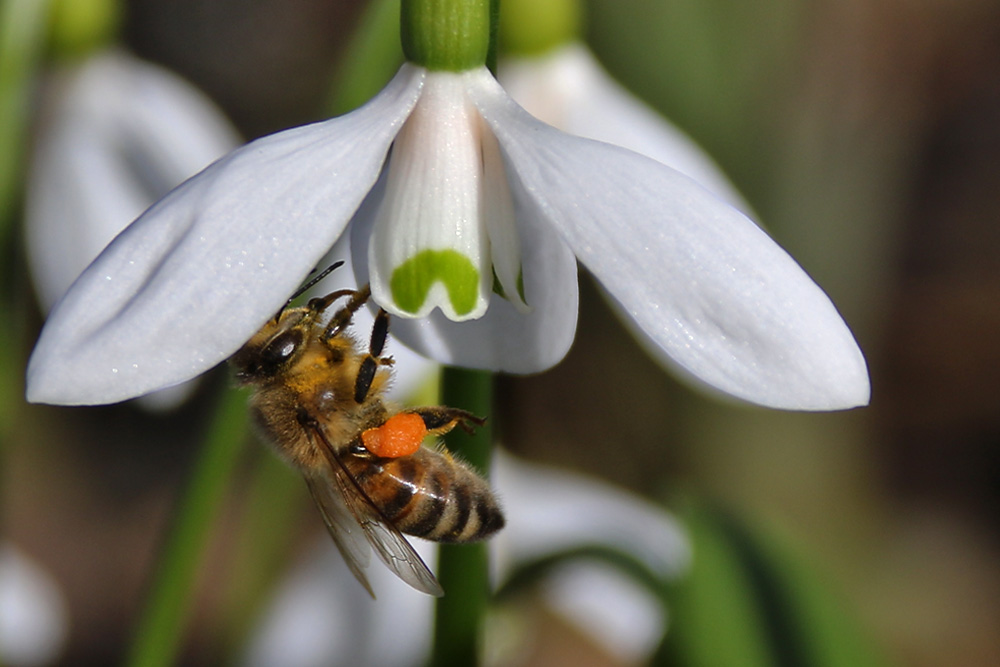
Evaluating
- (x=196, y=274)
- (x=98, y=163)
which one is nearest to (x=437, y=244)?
(x=196, y=274)

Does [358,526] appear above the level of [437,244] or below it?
below

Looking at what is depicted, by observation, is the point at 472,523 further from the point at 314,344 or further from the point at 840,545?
the point at 840,545

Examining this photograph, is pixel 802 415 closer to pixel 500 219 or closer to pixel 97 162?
pixel 97 162

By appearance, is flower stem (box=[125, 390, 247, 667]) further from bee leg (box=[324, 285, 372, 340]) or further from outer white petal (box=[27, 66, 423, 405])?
outer white petal (box=[27, 66, 423, 405])

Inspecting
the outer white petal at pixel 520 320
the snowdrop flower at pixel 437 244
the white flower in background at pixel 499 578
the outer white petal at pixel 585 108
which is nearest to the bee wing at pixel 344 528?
the outer white petal at pixel 520 320

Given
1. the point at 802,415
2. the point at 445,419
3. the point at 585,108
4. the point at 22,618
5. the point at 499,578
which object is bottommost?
the point at 802,415

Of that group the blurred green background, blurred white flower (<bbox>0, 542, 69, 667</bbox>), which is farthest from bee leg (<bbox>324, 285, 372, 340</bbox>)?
the blurred green background

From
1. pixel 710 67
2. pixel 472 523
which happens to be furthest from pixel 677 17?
pixel 472 523
